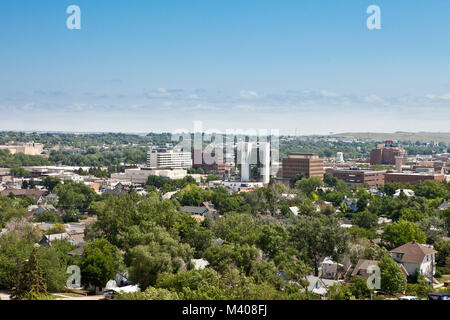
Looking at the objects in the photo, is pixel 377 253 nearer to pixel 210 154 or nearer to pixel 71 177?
pixel 71 177

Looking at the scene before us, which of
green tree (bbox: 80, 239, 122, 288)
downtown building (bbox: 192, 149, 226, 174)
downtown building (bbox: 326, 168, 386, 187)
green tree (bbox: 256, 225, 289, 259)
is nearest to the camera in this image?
green tree (bbox: 80, 239, 122, 288)

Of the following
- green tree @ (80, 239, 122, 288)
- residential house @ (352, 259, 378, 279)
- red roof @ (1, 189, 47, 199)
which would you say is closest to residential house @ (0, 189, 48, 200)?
red roof @ (1, 189, 47, 199)

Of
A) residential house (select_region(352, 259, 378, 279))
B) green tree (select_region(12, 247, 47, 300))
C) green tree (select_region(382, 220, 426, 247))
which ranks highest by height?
green tree (select_region(12, 247, 47, 300))

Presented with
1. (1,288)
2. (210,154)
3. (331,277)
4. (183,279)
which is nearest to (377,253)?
(331,277)

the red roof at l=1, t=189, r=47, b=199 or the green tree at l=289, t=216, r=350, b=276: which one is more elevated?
the green tree at l=289, t=216, r=350, b=276

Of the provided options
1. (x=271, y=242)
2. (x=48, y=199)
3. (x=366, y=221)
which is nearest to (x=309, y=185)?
(x=366, y=221)

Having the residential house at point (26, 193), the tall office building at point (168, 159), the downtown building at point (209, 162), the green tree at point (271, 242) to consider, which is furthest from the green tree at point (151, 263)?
the tall office building at point (168, 159)

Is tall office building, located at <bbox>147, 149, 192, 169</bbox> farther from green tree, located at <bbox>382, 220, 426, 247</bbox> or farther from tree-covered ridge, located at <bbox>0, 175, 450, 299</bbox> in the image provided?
green tree, located at <bbox>382, 220, 426, 247</bbox>

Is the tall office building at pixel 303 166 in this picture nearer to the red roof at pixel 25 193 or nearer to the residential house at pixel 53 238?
the red roof at pixel 25 193
